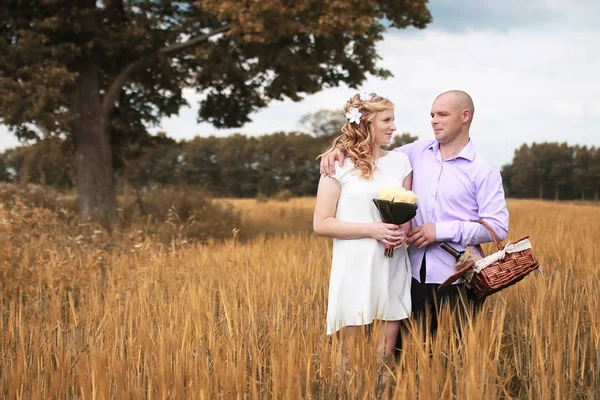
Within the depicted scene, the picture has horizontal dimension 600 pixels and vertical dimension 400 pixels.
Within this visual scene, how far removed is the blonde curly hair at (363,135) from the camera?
3307mm

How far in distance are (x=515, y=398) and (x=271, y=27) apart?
9.82 meters

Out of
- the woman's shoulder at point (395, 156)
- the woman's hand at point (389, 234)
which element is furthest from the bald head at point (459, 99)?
the woman's hand at point (389, 234)

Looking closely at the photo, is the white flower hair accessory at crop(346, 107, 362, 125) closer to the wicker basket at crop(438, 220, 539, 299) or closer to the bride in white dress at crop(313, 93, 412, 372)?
the bride in white dress at crop(313, 93, 412, 372)

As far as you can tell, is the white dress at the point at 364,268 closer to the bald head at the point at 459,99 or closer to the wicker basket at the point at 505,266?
the wicker basket at the point at 505,266

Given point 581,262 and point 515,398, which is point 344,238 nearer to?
point 515,398

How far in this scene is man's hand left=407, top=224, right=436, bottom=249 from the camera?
329cm

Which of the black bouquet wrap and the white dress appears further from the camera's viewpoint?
the white dress

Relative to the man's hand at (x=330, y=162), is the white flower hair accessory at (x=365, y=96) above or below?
above

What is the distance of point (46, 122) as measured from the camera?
1128 centimetres

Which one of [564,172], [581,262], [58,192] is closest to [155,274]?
[581,262]

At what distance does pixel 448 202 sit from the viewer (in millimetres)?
3379

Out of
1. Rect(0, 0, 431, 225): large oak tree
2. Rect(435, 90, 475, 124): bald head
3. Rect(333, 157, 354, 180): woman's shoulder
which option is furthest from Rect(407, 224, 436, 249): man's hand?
Rect(0, 0, 431, 225): large oak tree

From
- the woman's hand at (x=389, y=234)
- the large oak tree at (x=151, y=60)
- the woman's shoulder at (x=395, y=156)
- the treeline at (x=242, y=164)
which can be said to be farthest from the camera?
the treeline at (x=242, y=164)

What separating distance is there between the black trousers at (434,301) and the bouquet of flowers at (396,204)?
0.51 metres
